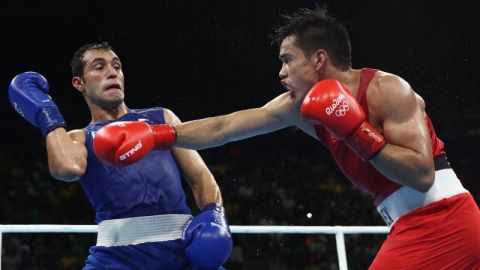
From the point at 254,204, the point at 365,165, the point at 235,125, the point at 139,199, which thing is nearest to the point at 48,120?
the point at 139,199

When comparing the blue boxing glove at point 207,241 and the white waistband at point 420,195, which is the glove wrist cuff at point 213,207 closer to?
the blue boxing glove at point 207,241

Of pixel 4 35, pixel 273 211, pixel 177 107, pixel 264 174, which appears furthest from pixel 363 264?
pixel 4 35

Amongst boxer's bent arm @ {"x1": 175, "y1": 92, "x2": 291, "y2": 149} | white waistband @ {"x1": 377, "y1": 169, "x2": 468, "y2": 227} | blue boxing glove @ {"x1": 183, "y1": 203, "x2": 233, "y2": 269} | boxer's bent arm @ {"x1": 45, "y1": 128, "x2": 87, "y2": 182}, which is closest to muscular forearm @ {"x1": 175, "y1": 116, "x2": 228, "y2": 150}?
boxer's bent arm @ {"x1": 175, "y1": 92, "x2": 291, "y2": 149}

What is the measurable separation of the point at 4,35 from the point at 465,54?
7330 millimetres

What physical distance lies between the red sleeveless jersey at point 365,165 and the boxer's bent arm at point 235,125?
29 centimetres

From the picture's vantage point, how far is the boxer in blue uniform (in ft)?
8.13

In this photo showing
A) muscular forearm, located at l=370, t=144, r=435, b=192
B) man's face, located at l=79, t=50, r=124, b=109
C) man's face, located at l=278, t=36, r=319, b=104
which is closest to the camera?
muscular forearm, located at l=370, t=144, r=435, b=192

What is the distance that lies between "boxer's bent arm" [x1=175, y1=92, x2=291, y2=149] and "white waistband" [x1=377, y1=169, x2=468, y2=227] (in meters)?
0.55

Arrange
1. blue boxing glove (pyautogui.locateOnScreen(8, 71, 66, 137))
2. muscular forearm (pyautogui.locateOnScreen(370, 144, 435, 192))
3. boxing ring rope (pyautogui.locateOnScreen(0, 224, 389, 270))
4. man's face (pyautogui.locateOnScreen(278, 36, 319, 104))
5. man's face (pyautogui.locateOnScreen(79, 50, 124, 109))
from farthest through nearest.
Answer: boxing ring rope (pyautogui.locateOnScreen(0, 224, 389, 270)) < man's face (pyautogui.locateOnScreen(79, 50, 124, 109)) < blue boxing glove (pyautogui.locateOnScreen(8, 71, 66, 137)) < man's face (pyautogui.locateOnScreen(278, 36, 319, 104)) < muscular forearm (pyautogui.locateOnScreen(370, 144, 435, 192))

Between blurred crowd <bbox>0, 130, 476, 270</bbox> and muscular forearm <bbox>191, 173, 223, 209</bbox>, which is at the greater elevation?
muscular forearm <bbox>191, 173, 223, 209</bbox>

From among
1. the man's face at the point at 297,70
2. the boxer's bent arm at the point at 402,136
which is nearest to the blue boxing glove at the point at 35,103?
the man's face at the point at 297,70

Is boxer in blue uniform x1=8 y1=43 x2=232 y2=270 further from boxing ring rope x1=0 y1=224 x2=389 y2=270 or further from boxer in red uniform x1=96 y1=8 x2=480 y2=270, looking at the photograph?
boxing ring rope x1=0 y1=224 x2=389 y2=270

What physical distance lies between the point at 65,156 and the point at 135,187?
279mm

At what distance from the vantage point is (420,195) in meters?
2.22
